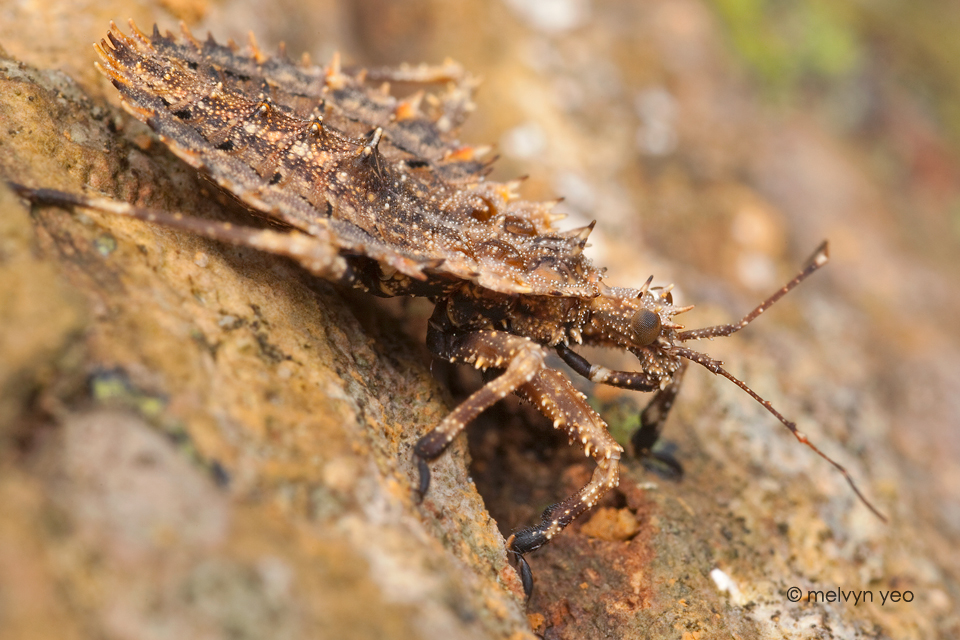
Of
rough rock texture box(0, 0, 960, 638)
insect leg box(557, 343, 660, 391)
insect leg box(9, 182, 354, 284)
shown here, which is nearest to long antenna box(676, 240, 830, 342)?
insect leg box(557, 343, 660, 391)

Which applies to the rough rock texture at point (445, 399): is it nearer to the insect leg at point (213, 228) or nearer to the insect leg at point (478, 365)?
the insect leg at point (213, 228)

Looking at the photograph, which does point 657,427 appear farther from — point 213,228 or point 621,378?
point 213,228

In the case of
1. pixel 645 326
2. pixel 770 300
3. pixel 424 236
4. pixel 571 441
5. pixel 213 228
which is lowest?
pixel 213 228

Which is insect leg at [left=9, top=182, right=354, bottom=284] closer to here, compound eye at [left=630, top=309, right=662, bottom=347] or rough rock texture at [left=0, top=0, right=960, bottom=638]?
rough rock texture at [left=0, top=0, right=960, bottom=638]

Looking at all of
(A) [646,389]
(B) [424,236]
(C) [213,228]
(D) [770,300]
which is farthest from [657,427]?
(C) [213,228]

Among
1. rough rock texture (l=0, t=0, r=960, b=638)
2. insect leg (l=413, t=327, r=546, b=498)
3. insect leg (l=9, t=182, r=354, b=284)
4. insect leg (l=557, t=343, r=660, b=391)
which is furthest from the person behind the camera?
insect leg (l=557, t=343, r=660, b=391)

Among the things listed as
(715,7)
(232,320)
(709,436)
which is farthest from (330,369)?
(715,7)
